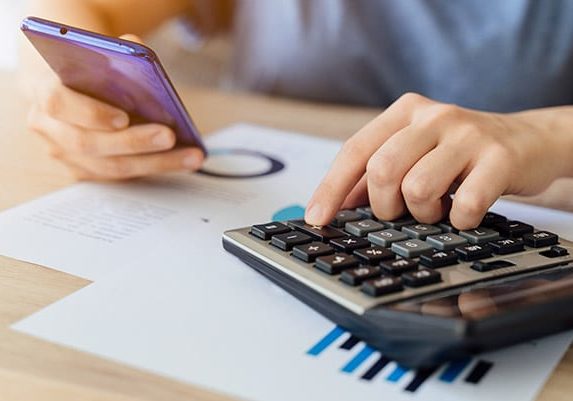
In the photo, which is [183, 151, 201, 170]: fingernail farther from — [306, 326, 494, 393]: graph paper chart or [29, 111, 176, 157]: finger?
[306, 326, 494, 393]: graph paper chart

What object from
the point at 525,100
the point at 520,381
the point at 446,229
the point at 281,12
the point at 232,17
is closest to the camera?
the point at 520,381

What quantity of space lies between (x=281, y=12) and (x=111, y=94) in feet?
1.28

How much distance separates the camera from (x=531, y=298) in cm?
38

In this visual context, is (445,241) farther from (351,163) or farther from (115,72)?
(115,72)

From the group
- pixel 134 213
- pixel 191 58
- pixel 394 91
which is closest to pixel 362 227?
pixel 134 213

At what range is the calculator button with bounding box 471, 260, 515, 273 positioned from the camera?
0.42 metres

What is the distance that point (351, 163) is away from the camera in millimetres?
522

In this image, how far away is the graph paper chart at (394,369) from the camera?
37 centimetres

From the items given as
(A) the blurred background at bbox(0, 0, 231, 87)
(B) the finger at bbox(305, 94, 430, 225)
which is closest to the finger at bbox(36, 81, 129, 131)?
(B) the finger at bbox(305, 94, 430, 225)

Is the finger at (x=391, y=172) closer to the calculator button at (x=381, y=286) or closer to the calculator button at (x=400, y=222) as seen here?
the calculator button at (x=400, y=222)

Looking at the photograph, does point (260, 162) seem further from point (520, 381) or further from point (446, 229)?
point (520, 381)

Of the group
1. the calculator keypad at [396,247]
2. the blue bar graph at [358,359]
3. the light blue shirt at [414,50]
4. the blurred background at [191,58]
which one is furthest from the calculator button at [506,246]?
the blurred background at [191,58]

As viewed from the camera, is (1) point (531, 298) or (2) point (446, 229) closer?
(1) point (531, 298)

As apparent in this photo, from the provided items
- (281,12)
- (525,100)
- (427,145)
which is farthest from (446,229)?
(281,12)
